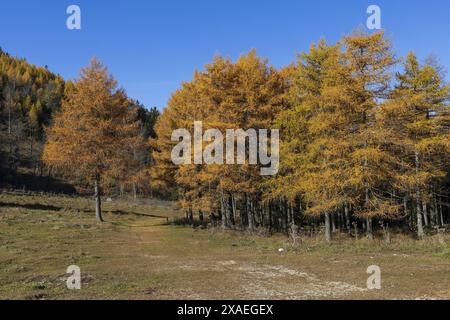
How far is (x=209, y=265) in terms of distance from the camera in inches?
→ 624

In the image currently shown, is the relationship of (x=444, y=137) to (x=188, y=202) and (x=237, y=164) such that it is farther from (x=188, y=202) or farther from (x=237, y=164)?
(x=188, y=202)

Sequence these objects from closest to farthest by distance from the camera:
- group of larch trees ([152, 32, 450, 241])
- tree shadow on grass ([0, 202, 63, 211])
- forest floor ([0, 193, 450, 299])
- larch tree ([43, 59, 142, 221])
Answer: forest floor ([0, 193, 450, 299])
group of larch trees ([152, 32, 450, 241])
larch tree ([43, 59, 142, 221])
tree shadow on grass ([0, 202, 63, 211])

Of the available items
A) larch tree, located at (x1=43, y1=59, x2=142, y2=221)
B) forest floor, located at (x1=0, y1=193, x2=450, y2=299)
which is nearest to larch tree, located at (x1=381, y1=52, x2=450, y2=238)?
forest floor, located at (x1=0, y1=193, x2=450, y2=299)

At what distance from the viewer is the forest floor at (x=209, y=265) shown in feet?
35.7

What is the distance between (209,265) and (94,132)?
756 inches

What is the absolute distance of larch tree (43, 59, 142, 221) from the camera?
31.7 meters

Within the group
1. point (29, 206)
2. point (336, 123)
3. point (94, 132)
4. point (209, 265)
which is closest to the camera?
point (209, 265)

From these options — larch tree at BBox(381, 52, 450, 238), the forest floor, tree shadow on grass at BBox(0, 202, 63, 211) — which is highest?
larch tree at BBox(381, 52, 450, 238)

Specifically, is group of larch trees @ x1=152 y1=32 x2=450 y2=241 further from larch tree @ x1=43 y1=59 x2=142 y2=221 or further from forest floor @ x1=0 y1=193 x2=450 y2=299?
larch tree @ x1=43 y1=59 x2=142 y2=221

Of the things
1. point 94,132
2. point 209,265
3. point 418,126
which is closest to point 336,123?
point 418,126

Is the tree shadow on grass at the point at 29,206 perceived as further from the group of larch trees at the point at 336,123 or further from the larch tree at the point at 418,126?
the larch tree at the point at 418,126

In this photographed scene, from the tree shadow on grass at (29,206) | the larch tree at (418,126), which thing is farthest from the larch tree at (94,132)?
the larch tree at (418,126)

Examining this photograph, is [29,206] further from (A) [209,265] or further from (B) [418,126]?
(B) [418,126]

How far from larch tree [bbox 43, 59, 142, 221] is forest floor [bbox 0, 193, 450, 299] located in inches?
253
